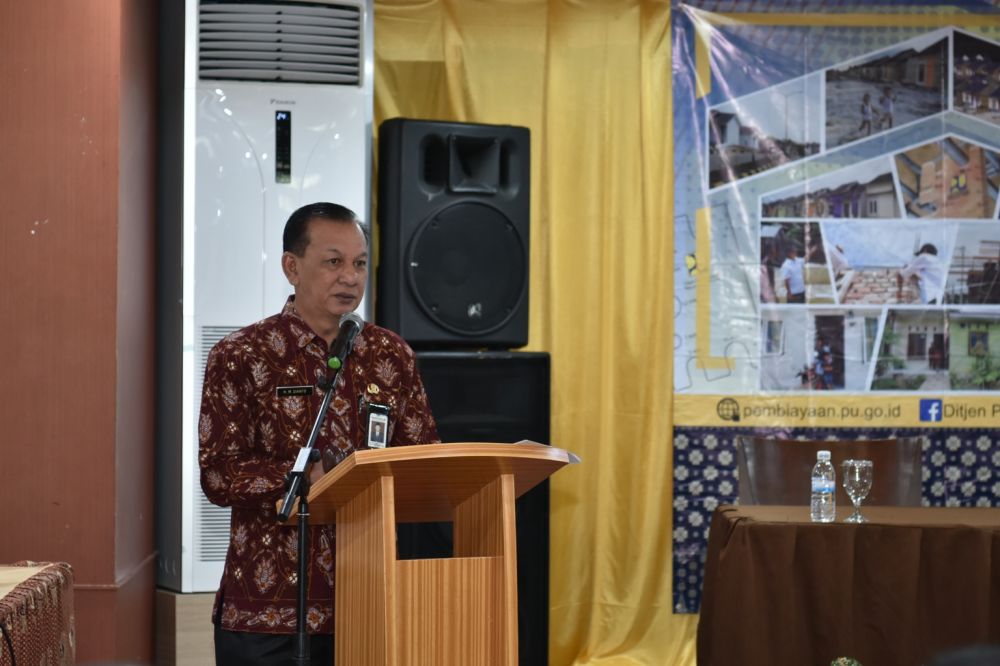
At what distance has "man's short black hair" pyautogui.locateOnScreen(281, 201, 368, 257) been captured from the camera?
2.25 m

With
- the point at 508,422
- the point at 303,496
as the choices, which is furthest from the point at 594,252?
the point at 303,496

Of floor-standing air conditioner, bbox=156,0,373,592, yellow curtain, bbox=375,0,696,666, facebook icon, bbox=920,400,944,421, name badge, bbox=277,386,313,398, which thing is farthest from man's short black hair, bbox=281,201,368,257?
facebook icon, bbox=920,400,944,421

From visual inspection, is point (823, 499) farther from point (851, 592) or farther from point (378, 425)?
point (378, 425)

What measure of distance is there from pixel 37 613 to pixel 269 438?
1.65 feet

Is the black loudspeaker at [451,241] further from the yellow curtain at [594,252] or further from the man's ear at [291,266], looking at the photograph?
the man's ear at [291,266]

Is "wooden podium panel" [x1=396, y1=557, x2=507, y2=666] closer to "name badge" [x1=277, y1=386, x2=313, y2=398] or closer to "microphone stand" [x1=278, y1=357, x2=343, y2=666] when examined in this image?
"microphone stand" [x1=278, y1=357, x2=343, y2=666]

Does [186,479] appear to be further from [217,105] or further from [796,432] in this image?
[796,432]

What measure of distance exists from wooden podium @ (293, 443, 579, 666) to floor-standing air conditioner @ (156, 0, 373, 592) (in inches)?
78.7

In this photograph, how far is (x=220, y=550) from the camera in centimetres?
381

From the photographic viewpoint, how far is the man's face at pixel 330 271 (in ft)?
7.22

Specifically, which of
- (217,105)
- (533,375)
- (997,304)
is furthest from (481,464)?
(997,304)

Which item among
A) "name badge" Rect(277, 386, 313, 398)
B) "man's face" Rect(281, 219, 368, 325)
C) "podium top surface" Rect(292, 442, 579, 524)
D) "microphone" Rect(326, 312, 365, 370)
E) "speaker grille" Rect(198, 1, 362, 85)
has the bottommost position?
"podium top surface" Rect(292, 442, 579, 524)

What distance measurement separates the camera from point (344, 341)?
6.38 feet

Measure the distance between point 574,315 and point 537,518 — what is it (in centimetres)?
101
